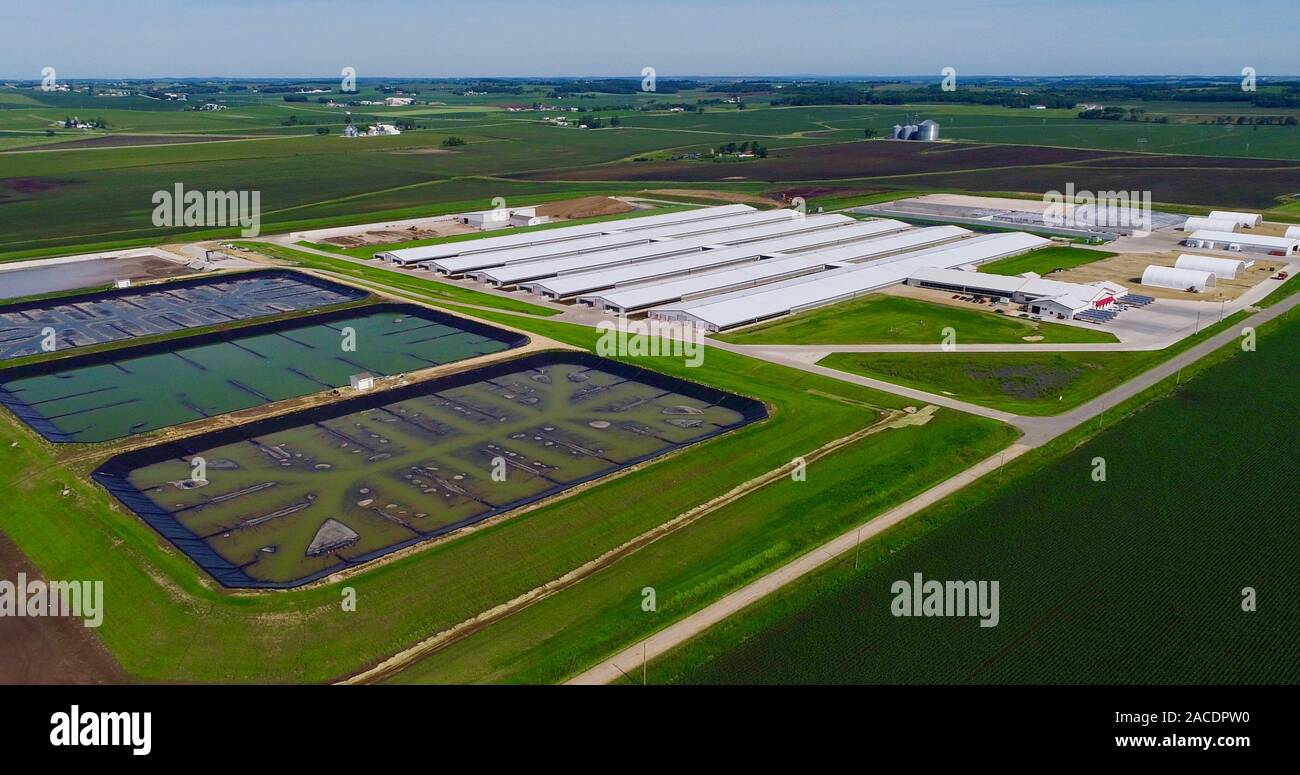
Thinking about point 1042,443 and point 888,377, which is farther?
point 888,377

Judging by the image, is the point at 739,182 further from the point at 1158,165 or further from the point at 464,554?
the point at 464,554

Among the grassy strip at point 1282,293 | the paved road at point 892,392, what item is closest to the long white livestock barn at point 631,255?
the paved road at point 892,392

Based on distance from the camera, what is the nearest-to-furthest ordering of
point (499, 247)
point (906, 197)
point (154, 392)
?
point (154, 392) < point (499, 247) < point (906, 197)

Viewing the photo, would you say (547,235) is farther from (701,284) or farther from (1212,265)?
(1212,265)

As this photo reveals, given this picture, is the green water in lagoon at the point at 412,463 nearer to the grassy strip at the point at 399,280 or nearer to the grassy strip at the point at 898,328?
the grassy strip at the point at 898,328

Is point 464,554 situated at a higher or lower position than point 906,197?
lower

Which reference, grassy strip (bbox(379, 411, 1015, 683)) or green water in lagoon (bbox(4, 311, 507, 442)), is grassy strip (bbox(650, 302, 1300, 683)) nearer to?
grassy strip (bbox(379, 411, 1015, 683))
